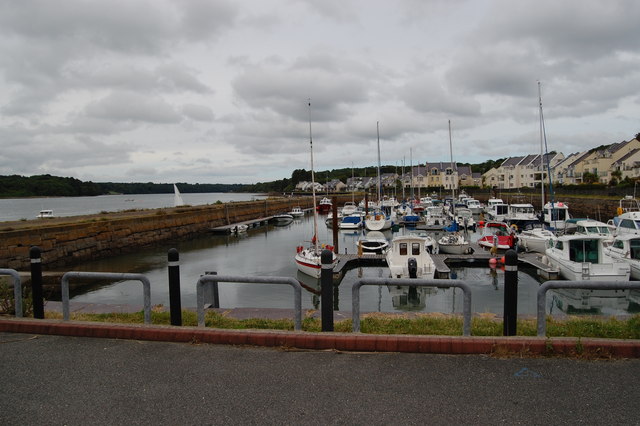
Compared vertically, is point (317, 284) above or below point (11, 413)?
below

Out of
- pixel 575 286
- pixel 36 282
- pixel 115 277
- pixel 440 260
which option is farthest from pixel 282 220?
A: pixel 575 286

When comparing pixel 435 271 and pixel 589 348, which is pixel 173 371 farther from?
pixel 435 271

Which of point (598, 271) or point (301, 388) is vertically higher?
point (301, 388)

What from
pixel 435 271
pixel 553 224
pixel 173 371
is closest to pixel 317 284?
pixel 435 271

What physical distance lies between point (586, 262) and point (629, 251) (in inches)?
118

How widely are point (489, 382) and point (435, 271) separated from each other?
64.3 ft

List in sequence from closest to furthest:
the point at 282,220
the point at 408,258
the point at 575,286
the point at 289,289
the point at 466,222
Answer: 1. the point at 575,286
2. the point at 289,289
3. the point at 408,258
4. the point at 466,222
5. the point at 282,220

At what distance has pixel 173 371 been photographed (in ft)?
17.4

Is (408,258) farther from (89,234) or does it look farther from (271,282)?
(89,234)

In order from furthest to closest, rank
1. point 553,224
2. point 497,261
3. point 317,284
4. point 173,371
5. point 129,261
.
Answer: point 553,224, point 129,261, point 497,261, point 317,284, point 173,371

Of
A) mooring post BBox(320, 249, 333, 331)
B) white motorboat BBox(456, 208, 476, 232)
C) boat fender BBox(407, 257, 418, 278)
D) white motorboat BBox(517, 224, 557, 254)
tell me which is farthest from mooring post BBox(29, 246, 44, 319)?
white motorboat BBox(456, 208, 476, 232)

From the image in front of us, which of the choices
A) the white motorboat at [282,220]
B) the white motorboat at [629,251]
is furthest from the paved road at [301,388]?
the white motorboat at [282,220]

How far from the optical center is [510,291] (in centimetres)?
599

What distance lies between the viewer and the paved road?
4203 mm
